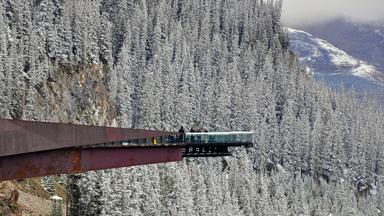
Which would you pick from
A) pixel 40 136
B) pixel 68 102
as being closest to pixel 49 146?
pixel 40 136

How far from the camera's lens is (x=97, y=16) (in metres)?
148

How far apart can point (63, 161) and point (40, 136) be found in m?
2.14

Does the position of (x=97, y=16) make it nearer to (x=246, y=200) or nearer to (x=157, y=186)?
(x=246, y=200)

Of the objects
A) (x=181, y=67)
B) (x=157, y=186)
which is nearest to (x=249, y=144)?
(x=157, y=186)

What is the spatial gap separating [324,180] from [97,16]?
7869 cm

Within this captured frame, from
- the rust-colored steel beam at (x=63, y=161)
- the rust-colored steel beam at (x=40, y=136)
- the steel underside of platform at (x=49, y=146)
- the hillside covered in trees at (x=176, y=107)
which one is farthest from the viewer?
the hillside covered in trees at (x=176, y=107)

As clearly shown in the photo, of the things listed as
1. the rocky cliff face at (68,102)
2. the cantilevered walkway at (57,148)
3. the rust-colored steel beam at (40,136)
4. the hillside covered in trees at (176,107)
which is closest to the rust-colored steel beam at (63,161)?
the cantilevered walkway at (57,148)

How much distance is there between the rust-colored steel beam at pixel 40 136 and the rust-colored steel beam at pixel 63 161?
86 cm

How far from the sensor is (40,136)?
47.4 ft

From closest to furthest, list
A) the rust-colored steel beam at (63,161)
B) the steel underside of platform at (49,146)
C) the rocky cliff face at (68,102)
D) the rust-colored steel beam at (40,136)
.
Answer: the rust-colored steel beam at (40,136) → the steel underside of platform at (49,146) → the rust-colored steel beam at (63,161) → the rocky cliff face at (68,102)

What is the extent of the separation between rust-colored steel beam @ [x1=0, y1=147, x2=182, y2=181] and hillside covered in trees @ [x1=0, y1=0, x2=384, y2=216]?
44.4 m

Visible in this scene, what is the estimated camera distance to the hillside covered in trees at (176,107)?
90.3 meters

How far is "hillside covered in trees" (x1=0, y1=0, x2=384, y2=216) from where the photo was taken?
90.3 metres

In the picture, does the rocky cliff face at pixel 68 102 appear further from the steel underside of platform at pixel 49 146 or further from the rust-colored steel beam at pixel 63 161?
the steel underside of platform at pixel 49 146
